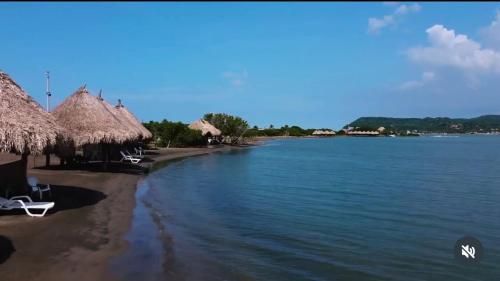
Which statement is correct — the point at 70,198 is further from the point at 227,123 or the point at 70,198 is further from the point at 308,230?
the point at 227,123

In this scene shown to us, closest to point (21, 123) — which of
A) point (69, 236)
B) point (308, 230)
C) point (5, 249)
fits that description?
point (69, 236)

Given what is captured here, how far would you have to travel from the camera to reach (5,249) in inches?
348

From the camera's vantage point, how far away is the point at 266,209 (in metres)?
15.9

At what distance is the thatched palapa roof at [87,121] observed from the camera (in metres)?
21.0

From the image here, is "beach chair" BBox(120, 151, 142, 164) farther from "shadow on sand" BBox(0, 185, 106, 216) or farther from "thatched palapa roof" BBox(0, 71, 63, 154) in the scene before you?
"thatched palapa roof" BBox(0, 71, 63, 154)

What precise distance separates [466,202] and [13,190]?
14.4 meters

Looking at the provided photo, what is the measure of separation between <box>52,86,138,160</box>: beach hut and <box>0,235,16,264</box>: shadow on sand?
1150cm

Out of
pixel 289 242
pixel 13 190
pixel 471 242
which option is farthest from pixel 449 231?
pixel 13 190

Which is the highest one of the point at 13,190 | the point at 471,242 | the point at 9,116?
the point at 9,116

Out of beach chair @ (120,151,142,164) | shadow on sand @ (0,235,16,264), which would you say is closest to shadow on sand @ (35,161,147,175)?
beach chair @ (120,151,142,164)

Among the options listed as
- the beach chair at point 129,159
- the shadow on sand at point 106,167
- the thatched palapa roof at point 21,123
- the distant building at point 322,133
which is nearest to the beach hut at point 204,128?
the beach chair at point 129,159

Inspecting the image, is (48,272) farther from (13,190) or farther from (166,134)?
(166,134)

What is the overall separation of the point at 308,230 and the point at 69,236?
18.3ft

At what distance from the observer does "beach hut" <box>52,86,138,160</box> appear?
20984 mm
